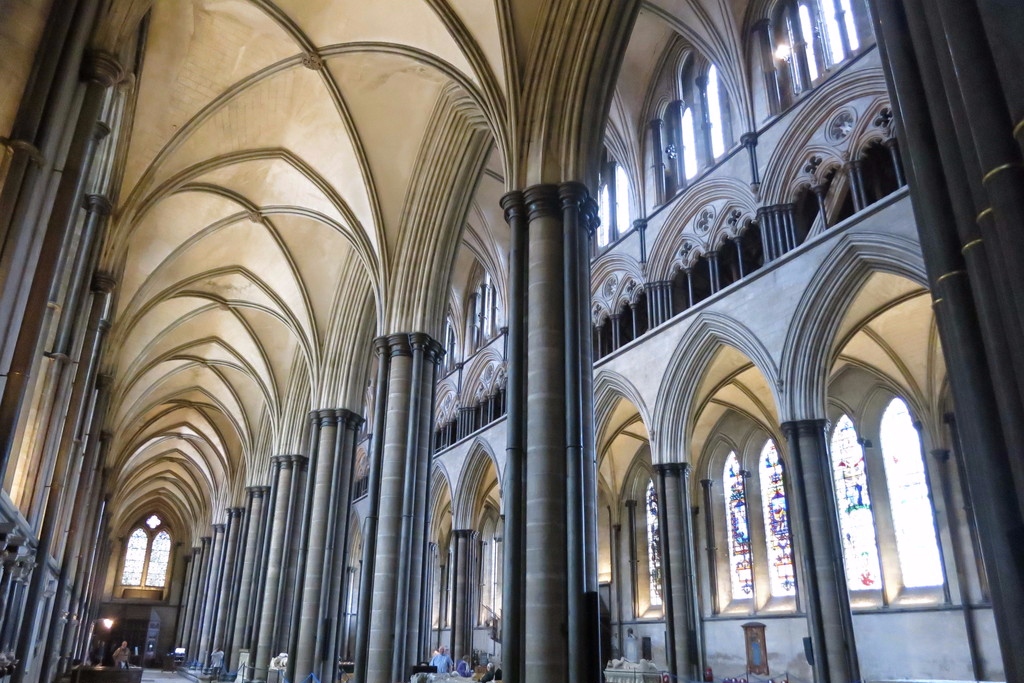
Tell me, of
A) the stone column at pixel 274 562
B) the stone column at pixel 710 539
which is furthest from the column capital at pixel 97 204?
the stone column at pixel 710 539

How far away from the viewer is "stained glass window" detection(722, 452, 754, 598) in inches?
706

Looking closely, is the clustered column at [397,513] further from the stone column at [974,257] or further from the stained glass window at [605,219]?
the stone column at [974,257]

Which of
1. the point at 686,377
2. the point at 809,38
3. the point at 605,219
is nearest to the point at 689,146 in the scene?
the point at 605,219

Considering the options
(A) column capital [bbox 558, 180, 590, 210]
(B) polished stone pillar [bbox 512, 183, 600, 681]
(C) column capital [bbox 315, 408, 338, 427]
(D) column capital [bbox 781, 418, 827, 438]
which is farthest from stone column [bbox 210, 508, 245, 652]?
(A) column capital [bbox 558, 180, 590, 210]

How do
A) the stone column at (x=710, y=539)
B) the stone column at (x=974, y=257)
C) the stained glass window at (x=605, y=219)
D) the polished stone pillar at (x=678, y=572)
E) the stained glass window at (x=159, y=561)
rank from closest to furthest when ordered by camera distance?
the stone column at (x=974, y=257)
the polished stone pillar at (x=678, y=572)
the stained glass window at (x=605, y=219)
the stone column at (x=710, y=539)
the stained glass window at (x=159, y=561)

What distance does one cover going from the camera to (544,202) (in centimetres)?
888

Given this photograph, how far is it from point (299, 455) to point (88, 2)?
14.9 meters

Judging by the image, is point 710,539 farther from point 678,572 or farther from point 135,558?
point 135,558

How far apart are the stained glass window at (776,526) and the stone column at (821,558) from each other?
577 cm

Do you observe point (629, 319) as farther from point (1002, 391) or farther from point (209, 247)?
point (1002, 391)

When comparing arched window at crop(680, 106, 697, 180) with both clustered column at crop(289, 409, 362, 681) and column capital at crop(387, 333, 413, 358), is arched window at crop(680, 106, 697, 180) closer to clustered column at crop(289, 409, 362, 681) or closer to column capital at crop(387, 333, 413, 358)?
column capital at crop(387, 333, 413, 358)

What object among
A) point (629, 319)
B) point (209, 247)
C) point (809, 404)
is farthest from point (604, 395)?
point (209, 247)

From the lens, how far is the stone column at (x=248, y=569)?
21322mm

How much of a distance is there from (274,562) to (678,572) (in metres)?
9.91
